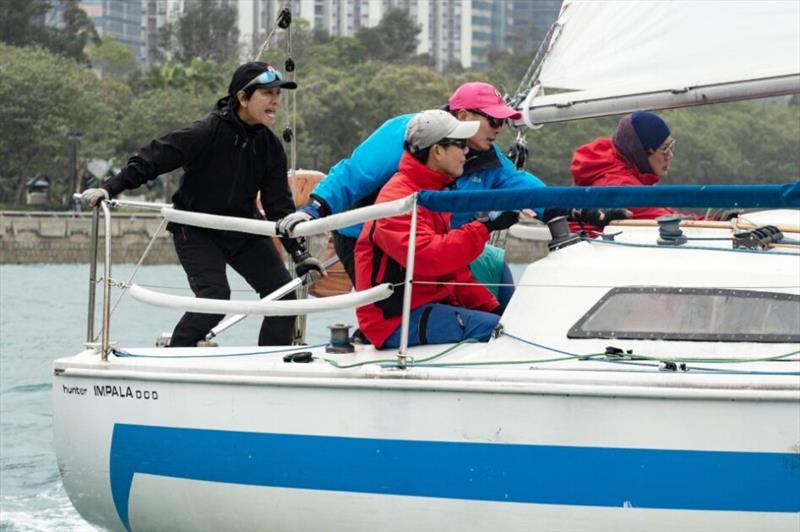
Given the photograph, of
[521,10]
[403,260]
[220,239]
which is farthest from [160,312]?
[521,10]

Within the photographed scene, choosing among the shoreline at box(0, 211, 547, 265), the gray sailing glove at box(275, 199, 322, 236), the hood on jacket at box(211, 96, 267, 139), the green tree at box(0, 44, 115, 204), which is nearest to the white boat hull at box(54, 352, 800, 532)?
the gray sailing glove at box(275, 199, 322, 236)

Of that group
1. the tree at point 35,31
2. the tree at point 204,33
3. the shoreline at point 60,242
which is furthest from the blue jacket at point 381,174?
the tree at point 204,33

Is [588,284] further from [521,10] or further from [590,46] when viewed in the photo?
[521,10]

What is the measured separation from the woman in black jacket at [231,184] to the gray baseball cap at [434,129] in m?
1.10

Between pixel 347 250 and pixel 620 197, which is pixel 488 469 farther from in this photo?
pixel 347 250

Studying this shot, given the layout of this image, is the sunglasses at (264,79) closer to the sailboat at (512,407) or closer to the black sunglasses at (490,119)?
the sailboat at (512,407)

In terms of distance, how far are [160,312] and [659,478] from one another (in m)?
18.2

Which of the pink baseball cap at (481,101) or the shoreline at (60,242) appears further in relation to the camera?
the shoreline at (60,242)

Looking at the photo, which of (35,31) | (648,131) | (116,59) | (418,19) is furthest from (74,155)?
(418,19)

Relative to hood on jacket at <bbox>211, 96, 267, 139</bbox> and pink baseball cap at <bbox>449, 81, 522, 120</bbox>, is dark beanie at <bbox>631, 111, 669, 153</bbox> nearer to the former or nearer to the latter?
pink baseball cap at <bbox>449, 81, 522, 120</bbox>

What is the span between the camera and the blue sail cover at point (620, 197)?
531 centimetres

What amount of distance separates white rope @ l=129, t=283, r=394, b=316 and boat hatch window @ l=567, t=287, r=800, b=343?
2.30ft

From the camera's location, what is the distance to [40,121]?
54.2 m

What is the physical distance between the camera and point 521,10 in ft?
635
